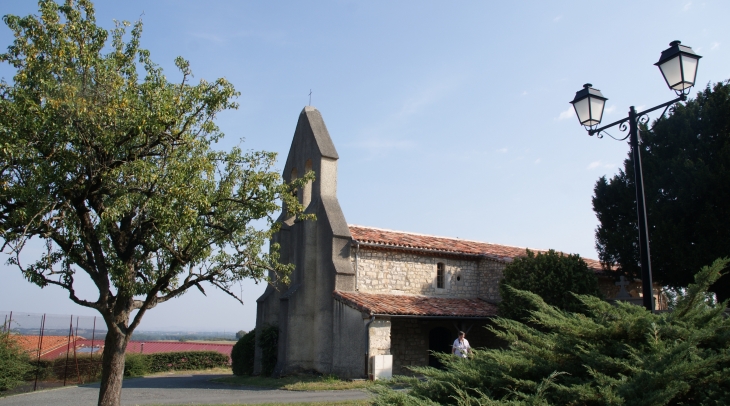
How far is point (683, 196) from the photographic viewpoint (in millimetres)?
19984

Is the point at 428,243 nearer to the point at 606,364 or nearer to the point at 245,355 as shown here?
the point at 245,355

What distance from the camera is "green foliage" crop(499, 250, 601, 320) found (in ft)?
65.4

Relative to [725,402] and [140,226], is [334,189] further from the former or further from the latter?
[725,402]

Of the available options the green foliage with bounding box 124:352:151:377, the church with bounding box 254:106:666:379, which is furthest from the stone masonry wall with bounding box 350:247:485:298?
the green foliage with bounding box 124:352:151:377

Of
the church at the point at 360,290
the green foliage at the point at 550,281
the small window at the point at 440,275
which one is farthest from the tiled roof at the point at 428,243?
the green foliage at the point at 550,281

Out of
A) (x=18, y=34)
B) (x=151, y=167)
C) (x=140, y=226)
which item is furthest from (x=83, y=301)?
(x=18, y=34)

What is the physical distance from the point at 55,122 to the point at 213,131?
3558mm

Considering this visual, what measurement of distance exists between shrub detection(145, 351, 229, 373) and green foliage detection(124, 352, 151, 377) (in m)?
1.01

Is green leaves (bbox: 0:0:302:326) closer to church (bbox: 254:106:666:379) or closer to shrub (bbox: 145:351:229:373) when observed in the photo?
church (bbox: 254:106:666:379)

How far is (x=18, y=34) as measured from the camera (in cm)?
1116

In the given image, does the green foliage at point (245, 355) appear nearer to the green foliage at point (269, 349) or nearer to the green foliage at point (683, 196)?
the green foliage at point (269, 349)

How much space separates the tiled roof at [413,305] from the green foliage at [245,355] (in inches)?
239

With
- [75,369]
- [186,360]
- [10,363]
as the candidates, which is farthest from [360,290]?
[75,369]

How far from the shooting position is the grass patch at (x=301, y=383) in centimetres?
1769
